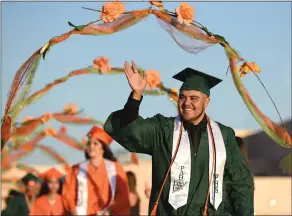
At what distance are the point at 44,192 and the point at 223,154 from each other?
257 inches

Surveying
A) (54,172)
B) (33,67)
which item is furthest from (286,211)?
(33,67)

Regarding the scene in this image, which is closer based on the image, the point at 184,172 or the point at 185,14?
the point at 184,172

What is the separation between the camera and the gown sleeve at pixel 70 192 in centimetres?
1241

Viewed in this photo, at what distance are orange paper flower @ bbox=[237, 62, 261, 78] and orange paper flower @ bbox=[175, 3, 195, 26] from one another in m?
0.71

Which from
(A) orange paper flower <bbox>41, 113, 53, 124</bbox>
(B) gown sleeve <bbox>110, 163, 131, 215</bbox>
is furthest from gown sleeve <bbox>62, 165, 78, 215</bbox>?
Answer: (A) orange paper flower <bbox>41, 113, 53, 124</bbox>

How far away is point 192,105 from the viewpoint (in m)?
7.54

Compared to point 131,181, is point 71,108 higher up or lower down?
higher up

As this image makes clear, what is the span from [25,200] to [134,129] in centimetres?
710

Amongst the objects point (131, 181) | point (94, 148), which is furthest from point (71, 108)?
point (94, 148)

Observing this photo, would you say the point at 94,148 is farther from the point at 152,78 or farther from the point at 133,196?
the point at 152,78

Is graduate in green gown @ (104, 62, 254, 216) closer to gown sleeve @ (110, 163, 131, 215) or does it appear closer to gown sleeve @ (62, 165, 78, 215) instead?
→ gown sleeve @ (110, 163, 131, 215)

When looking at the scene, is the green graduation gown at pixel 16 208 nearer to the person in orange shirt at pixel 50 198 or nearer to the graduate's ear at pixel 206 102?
the person in orange shirt at pixel 50 198

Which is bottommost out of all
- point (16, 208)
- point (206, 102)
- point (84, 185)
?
point (16, 208)

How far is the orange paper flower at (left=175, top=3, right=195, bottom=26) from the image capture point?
26.0ft
